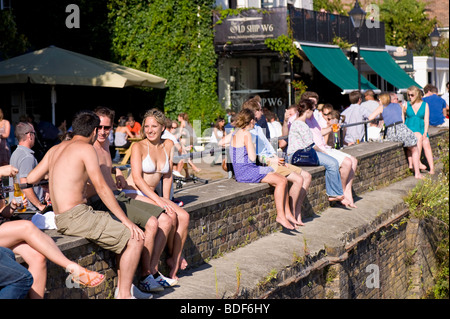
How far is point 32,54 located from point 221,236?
8.99m

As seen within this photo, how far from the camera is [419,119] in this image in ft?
53.8

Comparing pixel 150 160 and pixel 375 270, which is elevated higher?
pixel 150 160

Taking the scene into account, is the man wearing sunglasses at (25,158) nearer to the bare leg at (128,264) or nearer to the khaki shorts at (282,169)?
the bare leg at (128,264)

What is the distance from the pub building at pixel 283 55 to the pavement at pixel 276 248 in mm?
8132

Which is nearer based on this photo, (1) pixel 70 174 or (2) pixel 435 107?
(1) pixel 70 174

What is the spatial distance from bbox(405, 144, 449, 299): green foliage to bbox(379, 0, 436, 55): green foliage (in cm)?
2635

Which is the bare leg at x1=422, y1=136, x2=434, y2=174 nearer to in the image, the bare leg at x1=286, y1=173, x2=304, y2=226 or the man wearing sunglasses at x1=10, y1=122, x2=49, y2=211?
the bare leg at x1=286, y1=173, x2=304, y2=226

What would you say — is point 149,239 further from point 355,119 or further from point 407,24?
point 407,24

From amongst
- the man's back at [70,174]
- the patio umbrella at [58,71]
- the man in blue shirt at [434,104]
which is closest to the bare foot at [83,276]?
the man's back at [70,174]

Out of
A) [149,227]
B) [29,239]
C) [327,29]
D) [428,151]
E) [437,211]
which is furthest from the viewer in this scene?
[327,29]

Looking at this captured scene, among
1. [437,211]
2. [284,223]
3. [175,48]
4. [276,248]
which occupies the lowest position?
[437,211]

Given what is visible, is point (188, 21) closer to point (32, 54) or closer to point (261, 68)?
point (261, 68)

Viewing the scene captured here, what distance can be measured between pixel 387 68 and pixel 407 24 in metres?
15.8

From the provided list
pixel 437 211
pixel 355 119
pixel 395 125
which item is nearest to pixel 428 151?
pixel 395 125
